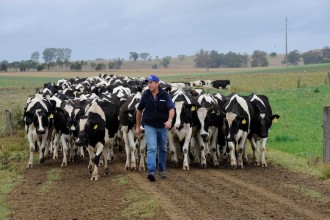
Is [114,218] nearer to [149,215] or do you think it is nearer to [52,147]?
[149,215]

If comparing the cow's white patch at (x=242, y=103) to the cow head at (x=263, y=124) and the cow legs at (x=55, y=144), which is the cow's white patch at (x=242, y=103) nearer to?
the cow head at (x=263, y=124)

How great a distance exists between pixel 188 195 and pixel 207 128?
4.61m

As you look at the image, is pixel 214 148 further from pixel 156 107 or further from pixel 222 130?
pixel 156 107

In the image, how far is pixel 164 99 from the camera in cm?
1328

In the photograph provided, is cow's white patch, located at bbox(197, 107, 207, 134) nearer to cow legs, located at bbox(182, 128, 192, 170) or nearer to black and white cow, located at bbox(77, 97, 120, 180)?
cow legs, located at bbox(182, 128, 192, 170)

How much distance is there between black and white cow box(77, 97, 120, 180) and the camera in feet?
47.0

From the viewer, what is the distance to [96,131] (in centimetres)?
1453

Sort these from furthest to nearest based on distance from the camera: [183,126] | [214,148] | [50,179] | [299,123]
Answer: [299,123] → [214,148] → [183,126] → [50,179]

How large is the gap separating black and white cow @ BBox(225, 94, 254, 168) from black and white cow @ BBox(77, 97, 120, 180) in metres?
3.09

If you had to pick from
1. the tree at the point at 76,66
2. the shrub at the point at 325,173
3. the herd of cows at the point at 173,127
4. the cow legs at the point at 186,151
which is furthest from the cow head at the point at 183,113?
the tree at the point at 76,66

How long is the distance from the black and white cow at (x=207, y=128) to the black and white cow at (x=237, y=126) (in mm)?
438

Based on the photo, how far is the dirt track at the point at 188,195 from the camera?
33.7 ft

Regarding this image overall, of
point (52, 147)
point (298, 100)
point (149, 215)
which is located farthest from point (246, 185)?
point (298, 100)

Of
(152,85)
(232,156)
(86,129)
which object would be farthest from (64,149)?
(152,85)
